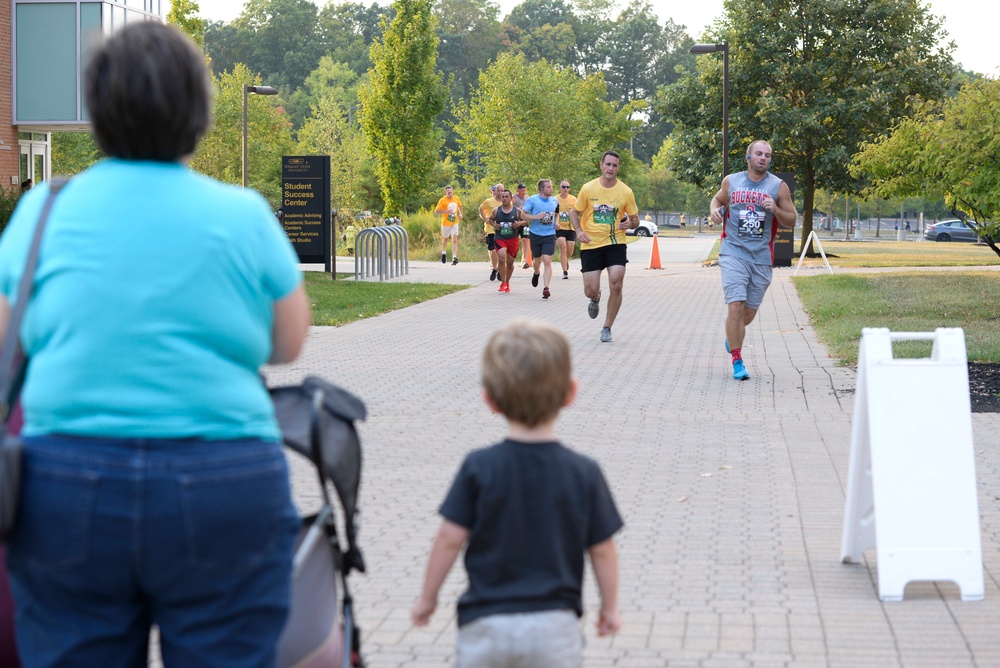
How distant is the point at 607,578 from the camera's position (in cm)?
296

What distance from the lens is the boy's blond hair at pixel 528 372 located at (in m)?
2.78

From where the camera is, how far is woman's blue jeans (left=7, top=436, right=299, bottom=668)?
7.22 ft

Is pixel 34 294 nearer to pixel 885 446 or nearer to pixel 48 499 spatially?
pixel 48 499

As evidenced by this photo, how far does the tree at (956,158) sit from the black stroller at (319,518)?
12994 millimetres

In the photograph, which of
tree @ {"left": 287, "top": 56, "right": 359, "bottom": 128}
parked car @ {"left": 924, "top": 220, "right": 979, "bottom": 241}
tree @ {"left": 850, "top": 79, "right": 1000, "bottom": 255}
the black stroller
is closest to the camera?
the black stroller

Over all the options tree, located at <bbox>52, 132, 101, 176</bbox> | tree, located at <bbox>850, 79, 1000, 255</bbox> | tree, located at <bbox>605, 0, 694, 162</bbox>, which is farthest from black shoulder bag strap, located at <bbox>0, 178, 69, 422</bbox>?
tree, located at <bbox>605, 0, 694, 162</bbox>

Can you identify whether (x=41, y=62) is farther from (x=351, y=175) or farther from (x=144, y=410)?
(x=144, y=410)

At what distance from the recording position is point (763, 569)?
5.29 metres

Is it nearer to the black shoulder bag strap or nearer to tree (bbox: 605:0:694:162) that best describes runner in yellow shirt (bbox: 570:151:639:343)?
the black shoulder bag strap

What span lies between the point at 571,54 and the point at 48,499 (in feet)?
414

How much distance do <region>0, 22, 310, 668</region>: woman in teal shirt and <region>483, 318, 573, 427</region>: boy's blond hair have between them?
2.06 ft

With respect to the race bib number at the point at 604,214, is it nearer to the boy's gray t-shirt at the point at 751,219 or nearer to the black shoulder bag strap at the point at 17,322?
the boy's gray t-shirt at the point at 751,219

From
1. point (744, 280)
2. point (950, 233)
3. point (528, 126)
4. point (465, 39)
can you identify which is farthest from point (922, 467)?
point (465, 39)

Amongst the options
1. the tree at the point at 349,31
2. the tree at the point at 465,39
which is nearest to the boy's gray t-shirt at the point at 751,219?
the tree at the point at 465,39
